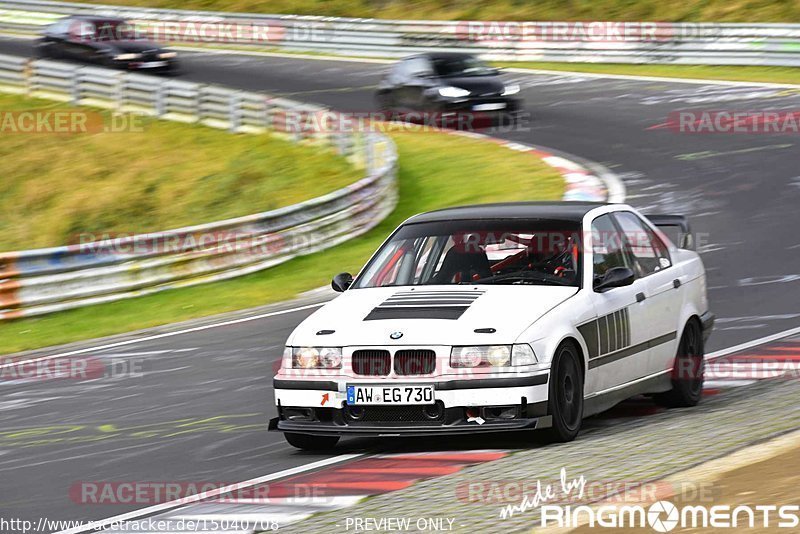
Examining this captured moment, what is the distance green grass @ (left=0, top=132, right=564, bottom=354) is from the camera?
50.2 feet

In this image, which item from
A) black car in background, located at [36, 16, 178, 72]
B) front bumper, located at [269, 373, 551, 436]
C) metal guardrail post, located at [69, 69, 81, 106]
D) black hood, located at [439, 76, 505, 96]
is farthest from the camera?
black car in background, located at [36, 16, 178, 72]

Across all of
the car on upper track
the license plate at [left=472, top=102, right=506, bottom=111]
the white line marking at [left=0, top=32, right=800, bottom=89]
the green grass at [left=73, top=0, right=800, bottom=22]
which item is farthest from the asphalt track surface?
the green grass at [left=73, top=0, right=800, bottom=22]

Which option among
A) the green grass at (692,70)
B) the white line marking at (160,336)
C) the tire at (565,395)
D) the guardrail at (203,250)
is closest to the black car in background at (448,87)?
the guardrail at (203,250)

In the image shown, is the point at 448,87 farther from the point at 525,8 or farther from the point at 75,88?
Answer: the point at 525,8

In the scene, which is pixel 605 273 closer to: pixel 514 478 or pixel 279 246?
pixel 514 478

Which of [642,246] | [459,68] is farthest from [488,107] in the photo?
[642,246]

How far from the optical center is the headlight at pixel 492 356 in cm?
755

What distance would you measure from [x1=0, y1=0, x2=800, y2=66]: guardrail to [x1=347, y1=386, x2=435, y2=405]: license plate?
24.3 meters

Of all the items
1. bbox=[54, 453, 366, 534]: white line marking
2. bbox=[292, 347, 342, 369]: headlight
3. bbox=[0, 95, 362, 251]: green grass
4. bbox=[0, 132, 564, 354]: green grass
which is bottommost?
bbox=[0, 95, 362, 251]: green grass

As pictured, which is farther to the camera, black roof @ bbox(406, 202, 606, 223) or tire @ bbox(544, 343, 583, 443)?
black roof @ bbox(406, 202, 606, 223)

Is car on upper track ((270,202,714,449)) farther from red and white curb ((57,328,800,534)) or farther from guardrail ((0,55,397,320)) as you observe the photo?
guardrail ((0,55,397,320))

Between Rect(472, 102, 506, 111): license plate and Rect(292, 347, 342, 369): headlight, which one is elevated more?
Rect(292, 347, 342, 369): headlight

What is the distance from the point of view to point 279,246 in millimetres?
17922

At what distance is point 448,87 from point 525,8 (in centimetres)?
1623
